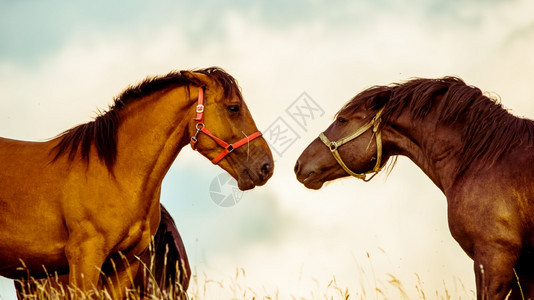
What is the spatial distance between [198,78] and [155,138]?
74 centimetres

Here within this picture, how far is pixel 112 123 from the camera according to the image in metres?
8.95

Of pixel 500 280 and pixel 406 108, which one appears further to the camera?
pixel 406 108

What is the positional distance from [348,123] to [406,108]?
0.64 m

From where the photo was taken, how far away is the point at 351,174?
360 inches

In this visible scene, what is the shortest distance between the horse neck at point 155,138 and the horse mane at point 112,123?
3.8 inches

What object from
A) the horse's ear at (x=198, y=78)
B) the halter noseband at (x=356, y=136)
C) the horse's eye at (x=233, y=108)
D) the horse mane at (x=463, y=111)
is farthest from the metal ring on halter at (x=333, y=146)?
the horse's ear at (x=198, y=78)

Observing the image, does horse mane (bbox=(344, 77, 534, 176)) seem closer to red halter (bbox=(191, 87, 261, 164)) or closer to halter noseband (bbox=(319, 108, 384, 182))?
halter noseband (bbox=(319, 108, 384, 182))

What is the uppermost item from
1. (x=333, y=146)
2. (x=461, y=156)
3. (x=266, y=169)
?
(x=333, y=146)

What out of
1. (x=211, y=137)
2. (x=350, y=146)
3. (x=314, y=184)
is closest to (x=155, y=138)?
(x=211, y=137)

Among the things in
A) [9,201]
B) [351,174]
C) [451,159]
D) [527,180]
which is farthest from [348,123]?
[9,201]

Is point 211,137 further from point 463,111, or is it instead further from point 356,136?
point 463,111

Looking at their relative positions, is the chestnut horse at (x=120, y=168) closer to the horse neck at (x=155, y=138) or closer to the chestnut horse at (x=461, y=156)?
the horse neck at (x=155, y=138)

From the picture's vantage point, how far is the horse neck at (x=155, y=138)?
8812 mm

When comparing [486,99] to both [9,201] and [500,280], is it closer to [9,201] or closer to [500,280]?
[500,280]
